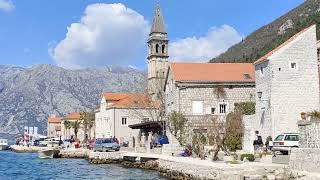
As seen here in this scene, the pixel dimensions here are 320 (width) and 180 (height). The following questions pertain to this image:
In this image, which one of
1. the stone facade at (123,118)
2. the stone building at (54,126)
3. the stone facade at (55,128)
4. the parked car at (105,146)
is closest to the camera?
the parked car at (105,146)

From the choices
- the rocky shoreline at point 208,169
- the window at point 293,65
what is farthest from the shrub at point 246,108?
the rocky shoreline at point 208,169

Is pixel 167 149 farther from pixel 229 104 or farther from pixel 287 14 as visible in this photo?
pixel 287 14

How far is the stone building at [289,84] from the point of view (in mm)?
47344

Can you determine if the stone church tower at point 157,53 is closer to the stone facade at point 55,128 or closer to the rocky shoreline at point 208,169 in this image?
the rocky shoreline at point 208,169

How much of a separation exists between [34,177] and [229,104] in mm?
26868

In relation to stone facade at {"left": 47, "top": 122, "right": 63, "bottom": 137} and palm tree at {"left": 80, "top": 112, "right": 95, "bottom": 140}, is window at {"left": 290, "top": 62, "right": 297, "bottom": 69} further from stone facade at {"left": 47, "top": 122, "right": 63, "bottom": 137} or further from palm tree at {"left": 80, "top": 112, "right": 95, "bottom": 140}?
stone facade at {"left": 47, "top": 122, "right": 63, "bottom": 137}

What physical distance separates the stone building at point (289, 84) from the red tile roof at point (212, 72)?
53.5 feet

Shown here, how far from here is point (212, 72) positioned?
6669cm

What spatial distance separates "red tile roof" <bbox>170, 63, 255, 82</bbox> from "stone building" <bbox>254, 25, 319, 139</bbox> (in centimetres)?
1631

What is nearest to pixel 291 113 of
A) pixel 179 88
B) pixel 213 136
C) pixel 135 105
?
pixel 213 136

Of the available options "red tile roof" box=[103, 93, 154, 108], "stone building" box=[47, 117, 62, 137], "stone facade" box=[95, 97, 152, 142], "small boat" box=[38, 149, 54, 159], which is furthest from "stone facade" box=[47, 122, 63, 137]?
"small boat" box=[38, 149, 54, 159]

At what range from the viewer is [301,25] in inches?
4970

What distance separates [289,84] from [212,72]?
19.6 meters

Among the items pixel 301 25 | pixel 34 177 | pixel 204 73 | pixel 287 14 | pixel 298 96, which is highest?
pixel 287 14
